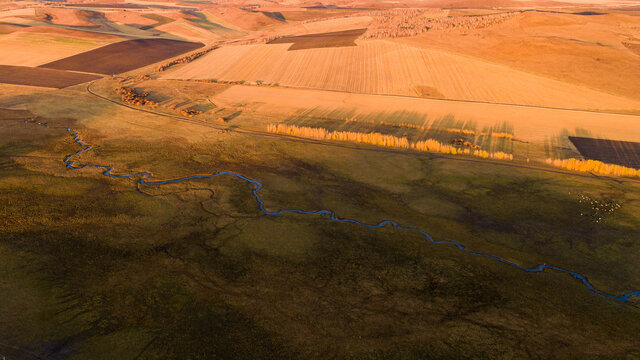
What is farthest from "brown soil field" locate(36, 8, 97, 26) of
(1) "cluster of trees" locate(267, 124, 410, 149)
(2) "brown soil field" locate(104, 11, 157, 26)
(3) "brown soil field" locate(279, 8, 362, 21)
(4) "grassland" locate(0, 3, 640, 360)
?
(1) "cluster of trees" locate(267, 124, 410, 149)

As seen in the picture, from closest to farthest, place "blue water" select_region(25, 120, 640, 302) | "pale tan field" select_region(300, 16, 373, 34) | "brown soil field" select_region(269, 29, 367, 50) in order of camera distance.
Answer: "blue water" select_region(25, 120, 640, 302) < "brown soil field" select_region(269, 29, 367, 50) < "pale tan field" select_region(300, 16, 373, 34)

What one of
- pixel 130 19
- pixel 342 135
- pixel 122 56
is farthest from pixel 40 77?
pixel 130 19

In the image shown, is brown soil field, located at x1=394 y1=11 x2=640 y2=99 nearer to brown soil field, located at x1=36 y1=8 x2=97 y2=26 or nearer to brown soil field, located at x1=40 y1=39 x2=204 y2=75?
brown soil field, located at x1=40 y1=39 x2=204 y2=75

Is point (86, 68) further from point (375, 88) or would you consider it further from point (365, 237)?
point (365, 237)

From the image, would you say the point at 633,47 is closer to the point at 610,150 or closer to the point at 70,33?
the point at 610,150

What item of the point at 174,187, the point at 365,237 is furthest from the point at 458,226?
the point at 174,187

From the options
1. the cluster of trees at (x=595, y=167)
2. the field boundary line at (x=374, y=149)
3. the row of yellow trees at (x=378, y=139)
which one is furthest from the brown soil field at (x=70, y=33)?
the cluster of trees at (x=595, y=167)
